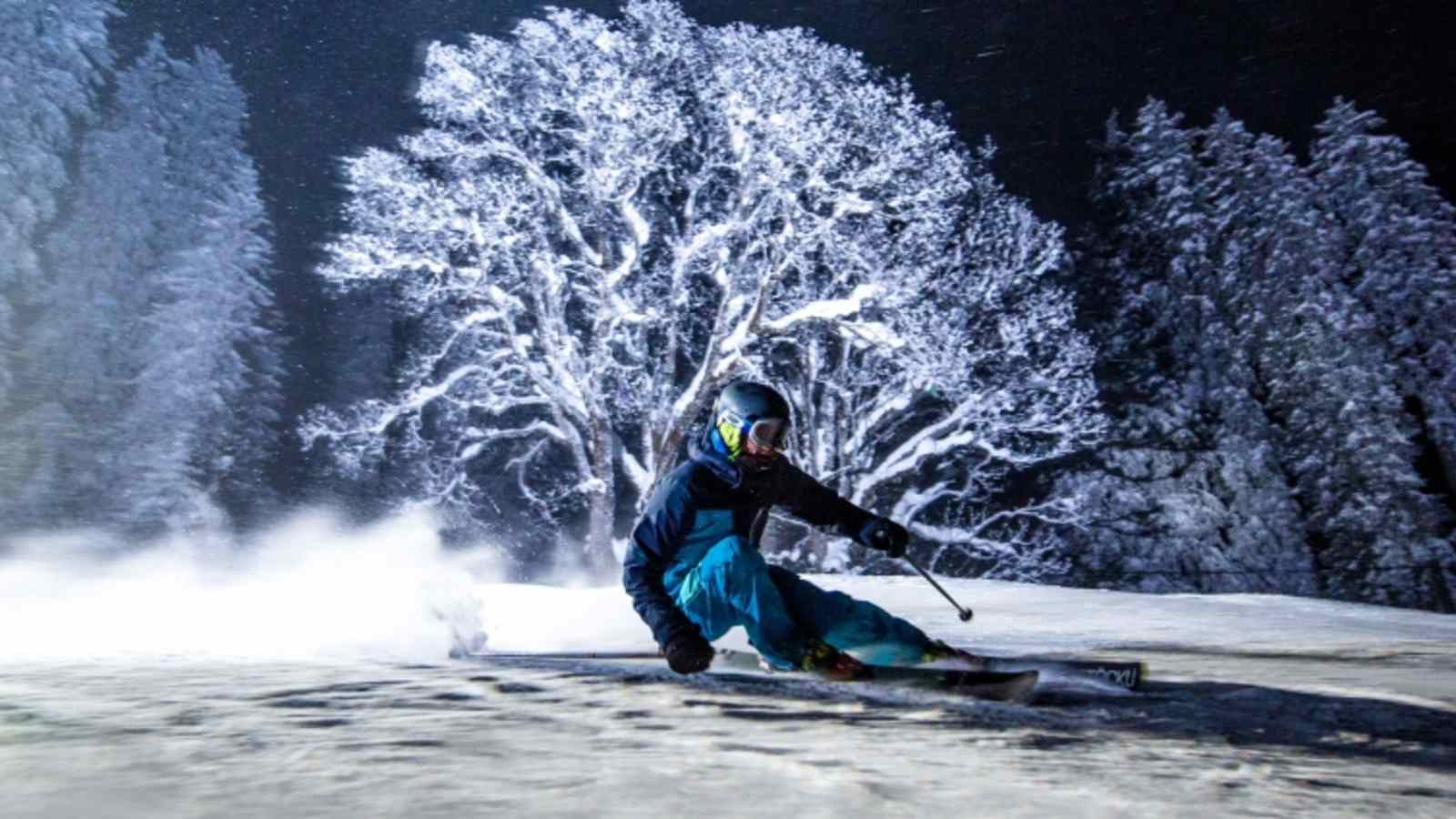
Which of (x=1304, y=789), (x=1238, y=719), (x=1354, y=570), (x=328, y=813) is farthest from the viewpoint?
(x=1354, y=570)

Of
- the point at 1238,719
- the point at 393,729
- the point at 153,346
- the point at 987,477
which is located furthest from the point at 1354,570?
the point at 153,346

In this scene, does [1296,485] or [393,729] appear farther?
[1296,485]

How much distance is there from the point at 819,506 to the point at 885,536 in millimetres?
190

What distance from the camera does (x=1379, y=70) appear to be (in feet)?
25.7

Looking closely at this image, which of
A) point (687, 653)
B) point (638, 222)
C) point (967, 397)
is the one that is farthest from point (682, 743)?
point (967, 397)

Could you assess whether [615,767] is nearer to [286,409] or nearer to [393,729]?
[393,729]

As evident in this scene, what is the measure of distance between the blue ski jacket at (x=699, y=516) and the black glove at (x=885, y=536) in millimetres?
20

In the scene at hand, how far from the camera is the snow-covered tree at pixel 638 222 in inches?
296

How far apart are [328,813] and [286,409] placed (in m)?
8.24

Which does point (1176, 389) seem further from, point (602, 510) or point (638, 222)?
point (602, 510)

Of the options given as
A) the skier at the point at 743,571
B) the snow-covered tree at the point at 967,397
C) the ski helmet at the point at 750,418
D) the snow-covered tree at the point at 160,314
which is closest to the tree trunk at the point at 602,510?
the snow-covered tree at the point at 967,397

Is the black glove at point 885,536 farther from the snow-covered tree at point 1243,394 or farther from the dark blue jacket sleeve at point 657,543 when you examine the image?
the snow-covered tree at point 1243,394

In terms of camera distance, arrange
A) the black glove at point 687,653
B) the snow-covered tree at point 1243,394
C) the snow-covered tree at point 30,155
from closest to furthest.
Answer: the black glove at point 687,653, the snow-covered tree at point 1243,394, the snow-covered tree at point 30,155

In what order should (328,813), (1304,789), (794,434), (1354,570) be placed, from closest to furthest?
1. (328,813)
2. (1304,789)
3. (1354,570)
4. (794,434)
